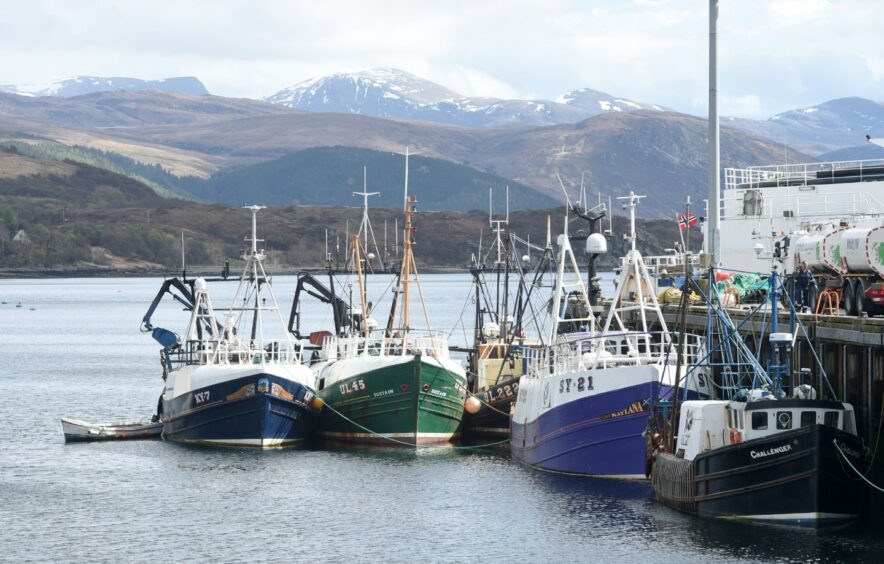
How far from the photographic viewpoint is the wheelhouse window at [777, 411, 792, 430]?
129 ft

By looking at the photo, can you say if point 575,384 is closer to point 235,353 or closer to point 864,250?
point 864,250

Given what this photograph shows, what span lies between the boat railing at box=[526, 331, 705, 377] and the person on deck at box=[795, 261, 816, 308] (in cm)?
435

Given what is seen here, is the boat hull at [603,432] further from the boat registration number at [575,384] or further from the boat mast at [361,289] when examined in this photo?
the boat mast at [361,289]

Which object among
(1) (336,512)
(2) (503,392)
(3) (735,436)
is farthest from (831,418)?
(2) (503,392)

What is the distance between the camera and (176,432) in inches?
2522

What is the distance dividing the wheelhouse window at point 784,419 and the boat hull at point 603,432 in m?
8.49

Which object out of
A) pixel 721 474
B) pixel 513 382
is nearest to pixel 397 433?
pixel 513 382

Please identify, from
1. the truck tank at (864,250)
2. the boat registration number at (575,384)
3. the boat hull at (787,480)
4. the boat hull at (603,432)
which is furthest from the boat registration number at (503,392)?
the boat hull at (787,480)

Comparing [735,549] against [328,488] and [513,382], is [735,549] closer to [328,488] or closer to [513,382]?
[328,488]

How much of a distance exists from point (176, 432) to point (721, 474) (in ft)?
98.2

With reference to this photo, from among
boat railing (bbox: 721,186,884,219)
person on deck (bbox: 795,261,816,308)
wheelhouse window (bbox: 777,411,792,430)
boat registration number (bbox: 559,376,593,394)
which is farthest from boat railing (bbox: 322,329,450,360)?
boat railing (bbox: 721,186,884,219)

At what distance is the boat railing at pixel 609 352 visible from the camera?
4900 cm

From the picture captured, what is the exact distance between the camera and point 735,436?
133 feet

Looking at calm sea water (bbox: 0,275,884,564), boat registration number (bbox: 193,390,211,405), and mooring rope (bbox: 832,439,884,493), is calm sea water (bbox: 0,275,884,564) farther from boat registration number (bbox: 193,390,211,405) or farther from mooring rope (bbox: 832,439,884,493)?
boat registration number (bbox: 193,390,211,405)
